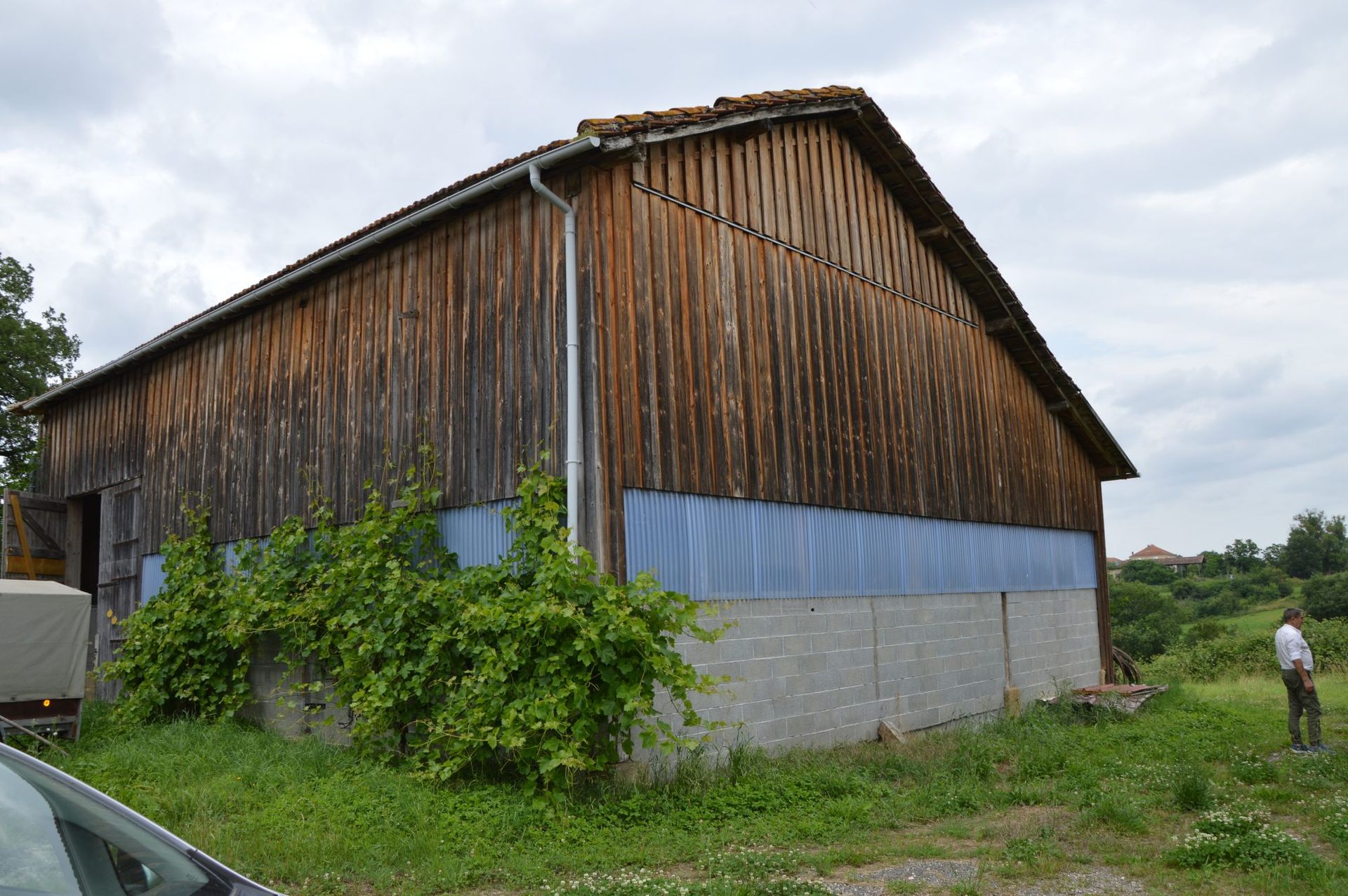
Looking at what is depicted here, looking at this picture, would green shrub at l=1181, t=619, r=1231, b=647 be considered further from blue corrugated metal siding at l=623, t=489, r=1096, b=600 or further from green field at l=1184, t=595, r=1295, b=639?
blue corrugated metal siding at l=623, t=489, r=1096, b=600

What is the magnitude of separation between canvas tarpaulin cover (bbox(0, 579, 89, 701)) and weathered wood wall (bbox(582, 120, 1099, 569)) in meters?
7.43

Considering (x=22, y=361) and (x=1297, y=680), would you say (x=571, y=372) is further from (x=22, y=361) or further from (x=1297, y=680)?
(x=22, y=361)

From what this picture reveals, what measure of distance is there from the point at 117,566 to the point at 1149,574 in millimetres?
73761

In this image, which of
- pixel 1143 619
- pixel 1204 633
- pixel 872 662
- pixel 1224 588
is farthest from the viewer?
pixel 1224 588

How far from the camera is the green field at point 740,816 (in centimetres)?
677

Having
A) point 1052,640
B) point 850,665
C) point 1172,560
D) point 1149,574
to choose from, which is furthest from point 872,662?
point 1172,560

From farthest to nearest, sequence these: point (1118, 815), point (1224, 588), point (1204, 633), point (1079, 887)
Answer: point (1224, 588), point (1204, 633), point (1118, 815), point (1079, 887)

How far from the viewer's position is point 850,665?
11969 millimetres

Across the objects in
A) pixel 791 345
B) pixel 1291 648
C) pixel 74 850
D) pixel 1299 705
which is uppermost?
pixel 791 345

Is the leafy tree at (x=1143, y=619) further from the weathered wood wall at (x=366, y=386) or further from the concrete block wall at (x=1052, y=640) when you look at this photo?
the weathered wood wall at (x=366, y=386)

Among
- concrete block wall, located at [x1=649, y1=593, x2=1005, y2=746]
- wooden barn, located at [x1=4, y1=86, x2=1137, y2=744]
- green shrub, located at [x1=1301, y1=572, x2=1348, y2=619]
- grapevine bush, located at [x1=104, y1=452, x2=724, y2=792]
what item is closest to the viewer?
grapevine bush, located at [x1=104, y1=452, x2=724, y2=792]

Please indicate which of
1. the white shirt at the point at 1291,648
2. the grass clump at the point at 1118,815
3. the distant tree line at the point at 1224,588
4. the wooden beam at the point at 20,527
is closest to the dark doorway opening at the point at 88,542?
the wooden beam at the point at 20,527

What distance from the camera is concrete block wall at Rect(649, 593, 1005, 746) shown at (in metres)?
10.4

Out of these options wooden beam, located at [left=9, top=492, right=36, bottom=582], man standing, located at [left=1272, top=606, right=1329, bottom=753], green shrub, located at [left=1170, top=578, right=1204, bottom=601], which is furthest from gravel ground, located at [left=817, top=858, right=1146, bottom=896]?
green shrub, located at [left=1170, top=578, right=1204, bottom=601]
